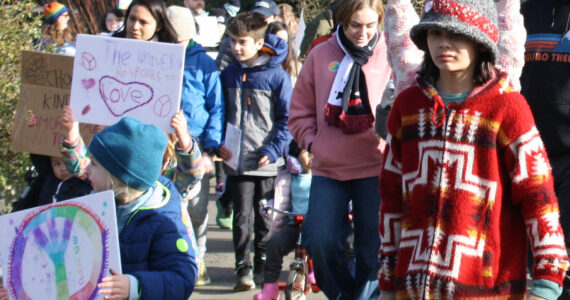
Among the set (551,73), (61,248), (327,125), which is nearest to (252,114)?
(327,125)

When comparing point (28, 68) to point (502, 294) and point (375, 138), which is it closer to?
point (375, 138)

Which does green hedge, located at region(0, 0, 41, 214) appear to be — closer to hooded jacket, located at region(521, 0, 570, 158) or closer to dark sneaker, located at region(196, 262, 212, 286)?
dark sneaker, located at region(196, 262, 212, 286)

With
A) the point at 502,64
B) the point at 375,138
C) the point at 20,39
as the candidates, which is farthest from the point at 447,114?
the point at 20,39

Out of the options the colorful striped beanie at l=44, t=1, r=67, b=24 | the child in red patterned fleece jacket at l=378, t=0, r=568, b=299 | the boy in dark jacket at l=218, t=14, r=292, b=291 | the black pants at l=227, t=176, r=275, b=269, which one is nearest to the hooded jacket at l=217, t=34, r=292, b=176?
the boy in dark jacket at l=218, t=14, r=292, b=291

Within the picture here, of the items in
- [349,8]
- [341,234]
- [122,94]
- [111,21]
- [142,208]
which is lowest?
[341,234]

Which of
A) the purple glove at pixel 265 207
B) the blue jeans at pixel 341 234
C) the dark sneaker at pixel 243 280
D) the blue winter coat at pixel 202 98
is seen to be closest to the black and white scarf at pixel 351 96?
the blue jeans at pixel 341 234

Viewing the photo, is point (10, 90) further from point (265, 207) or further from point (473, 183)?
point (473, 183)

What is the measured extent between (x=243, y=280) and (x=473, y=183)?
13.7 ft

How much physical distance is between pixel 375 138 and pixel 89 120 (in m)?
1.62

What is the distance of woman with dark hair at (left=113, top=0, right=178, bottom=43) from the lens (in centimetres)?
590

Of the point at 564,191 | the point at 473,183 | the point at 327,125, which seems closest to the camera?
the point at 473,183

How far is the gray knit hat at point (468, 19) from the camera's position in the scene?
3.58 metres

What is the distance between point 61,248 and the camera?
11.7 feet

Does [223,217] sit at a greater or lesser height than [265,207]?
lesser
